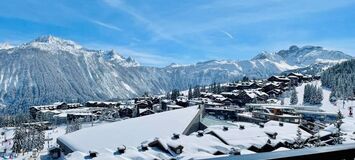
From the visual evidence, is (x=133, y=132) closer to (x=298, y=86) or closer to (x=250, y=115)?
(x=250, y=115)

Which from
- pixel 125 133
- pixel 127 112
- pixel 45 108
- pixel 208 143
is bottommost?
pixel 45 108

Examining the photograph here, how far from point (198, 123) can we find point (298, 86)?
78193 mm

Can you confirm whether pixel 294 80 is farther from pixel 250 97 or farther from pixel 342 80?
pixel 250 97

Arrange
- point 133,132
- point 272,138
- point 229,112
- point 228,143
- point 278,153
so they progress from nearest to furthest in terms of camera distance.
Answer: point 278,153, point 228,143, point 272,138, point 133,132, point 229,112

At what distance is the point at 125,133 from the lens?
40.6 meters

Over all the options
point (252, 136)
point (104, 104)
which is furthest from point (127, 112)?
point (252, 136)

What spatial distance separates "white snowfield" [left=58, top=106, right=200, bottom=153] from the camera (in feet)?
118

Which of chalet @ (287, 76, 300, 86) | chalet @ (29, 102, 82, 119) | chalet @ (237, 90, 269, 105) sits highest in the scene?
chalet @ (287, 76, 300, 86)

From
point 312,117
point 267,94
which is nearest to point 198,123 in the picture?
point 312,117

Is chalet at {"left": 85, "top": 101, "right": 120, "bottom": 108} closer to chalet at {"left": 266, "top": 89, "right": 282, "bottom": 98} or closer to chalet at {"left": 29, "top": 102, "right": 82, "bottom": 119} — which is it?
chalet at {"left": 29, "top": 102, "right": 82, "bottom": 119}

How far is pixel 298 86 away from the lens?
403ft

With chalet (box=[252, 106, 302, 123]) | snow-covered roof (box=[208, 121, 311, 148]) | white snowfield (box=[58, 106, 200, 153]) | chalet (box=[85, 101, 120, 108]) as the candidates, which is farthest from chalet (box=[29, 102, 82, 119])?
snow-covered roof (box=[208, 121, 311, 148])

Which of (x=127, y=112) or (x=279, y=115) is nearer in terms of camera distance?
(x=279, y=115)

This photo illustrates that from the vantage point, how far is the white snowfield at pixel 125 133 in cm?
3609
